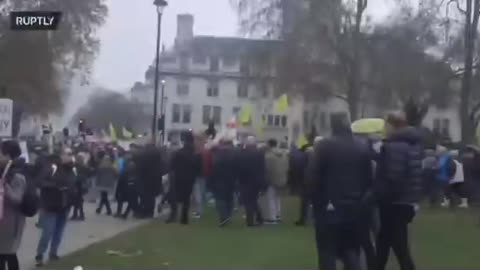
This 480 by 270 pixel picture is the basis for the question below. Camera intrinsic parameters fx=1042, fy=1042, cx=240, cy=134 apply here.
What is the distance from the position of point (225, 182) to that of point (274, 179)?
1.20 m

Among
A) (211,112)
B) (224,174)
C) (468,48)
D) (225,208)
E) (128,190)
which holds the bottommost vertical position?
(225,208)

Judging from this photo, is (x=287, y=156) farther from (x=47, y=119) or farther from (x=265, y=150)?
(x=47, y=119)

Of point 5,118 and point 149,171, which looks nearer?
point 5,118

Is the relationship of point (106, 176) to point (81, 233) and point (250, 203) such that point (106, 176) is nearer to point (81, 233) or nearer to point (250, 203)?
point (250, 203)

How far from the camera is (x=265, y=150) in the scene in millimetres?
24000

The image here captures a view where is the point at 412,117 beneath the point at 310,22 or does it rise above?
beneath

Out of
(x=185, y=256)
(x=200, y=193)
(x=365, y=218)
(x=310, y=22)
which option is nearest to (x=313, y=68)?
(x=310, y=22)

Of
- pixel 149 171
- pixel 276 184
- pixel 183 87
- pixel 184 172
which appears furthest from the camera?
pixel 183 87

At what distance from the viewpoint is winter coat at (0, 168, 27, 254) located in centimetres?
1047

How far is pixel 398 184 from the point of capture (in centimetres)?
1155

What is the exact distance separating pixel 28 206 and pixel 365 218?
11.2 ft

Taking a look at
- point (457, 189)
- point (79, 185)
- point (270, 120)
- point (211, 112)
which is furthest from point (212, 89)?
point (79, 185)

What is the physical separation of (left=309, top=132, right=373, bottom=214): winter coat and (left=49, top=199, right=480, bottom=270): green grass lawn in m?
4.85

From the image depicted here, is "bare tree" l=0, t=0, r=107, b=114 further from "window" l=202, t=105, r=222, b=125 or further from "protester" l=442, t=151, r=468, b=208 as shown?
"window" l=202, t=105, r=222, b=125
